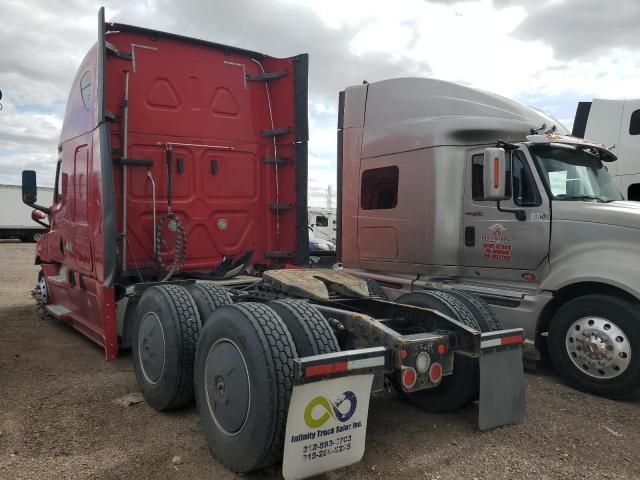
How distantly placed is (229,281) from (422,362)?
8.70 feet

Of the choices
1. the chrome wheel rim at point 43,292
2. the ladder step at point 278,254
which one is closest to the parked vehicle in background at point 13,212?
the chrome wheel rim at point 43,292

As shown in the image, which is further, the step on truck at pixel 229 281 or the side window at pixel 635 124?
the side window at pixel 635 124

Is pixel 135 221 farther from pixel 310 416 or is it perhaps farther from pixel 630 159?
pixel 630 159

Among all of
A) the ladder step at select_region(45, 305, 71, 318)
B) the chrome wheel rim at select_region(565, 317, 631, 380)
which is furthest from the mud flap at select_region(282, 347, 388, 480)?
the ladder step at select_region(45, 305, 71, 318)

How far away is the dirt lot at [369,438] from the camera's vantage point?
9.70 ft

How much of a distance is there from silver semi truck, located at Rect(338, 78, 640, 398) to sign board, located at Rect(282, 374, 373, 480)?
1705 millimetres

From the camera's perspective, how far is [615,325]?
4.38 m

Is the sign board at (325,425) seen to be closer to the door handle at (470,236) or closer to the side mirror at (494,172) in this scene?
the side mirror at (494,172)

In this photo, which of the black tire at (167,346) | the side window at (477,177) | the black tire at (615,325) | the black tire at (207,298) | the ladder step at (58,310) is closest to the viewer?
the black tire at (167,346)

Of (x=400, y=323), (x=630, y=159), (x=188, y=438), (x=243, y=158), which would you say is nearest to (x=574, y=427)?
(x=400, y=323)

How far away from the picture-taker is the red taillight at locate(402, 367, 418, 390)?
2.81 metres

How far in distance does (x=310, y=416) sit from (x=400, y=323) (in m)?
1.35

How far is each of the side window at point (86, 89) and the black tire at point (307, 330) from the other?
3324 mm

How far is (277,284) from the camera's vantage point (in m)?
4.01
